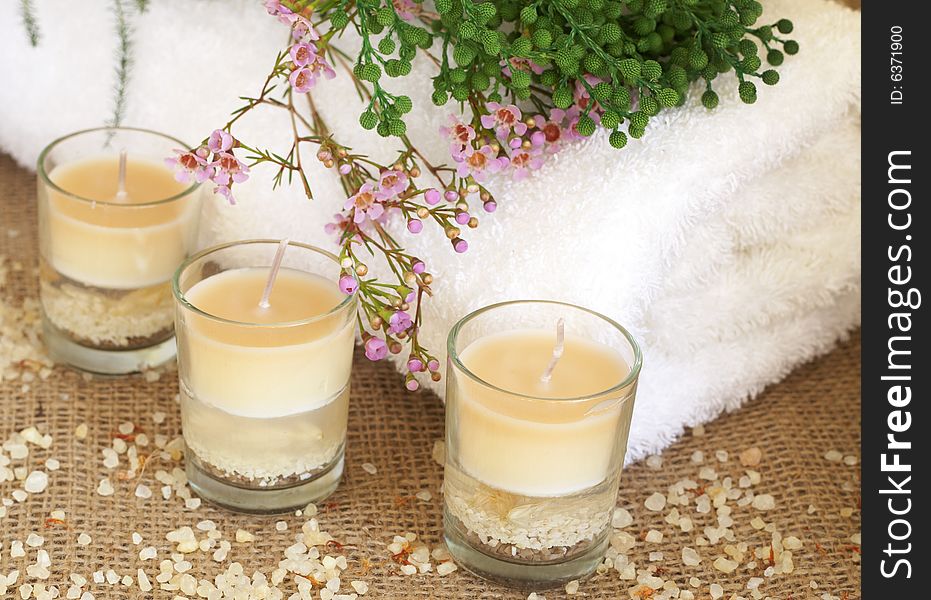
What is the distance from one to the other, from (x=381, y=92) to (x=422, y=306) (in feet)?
0.63

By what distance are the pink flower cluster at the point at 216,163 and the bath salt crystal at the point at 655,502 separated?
403 mm

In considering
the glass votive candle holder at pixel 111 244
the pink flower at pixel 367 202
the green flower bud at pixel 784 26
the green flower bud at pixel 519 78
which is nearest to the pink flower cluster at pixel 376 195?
the pink flower at pixel 367 202

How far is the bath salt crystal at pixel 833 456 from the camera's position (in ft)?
3.13

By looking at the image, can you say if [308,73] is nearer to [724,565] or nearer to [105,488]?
[105,488]

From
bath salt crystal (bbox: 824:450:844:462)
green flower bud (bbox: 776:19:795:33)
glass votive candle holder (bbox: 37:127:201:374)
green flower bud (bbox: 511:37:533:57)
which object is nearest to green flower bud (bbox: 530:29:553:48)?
green flower bud (bbox: 511:37:533:57)

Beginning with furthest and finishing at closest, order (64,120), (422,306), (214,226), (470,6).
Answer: (64,120) < (214,226) < (422,306) < (470,6)

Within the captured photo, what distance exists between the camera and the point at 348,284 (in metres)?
0.78

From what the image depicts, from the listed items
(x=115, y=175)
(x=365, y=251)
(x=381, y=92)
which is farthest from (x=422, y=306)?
(x=115, y=175)

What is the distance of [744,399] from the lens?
3.32 feet

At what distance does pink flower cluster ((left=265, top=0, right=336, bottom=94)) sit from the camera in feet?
2.55

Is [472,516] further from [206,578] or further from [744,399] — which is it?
[744,399]

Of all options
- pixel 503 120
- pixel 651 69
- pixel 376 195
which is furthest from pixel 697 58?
pixel 376 195

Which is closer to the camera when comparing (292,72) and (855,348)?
(292,72)

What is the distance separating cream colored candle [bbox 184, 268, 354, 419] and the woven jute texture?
110 mm
